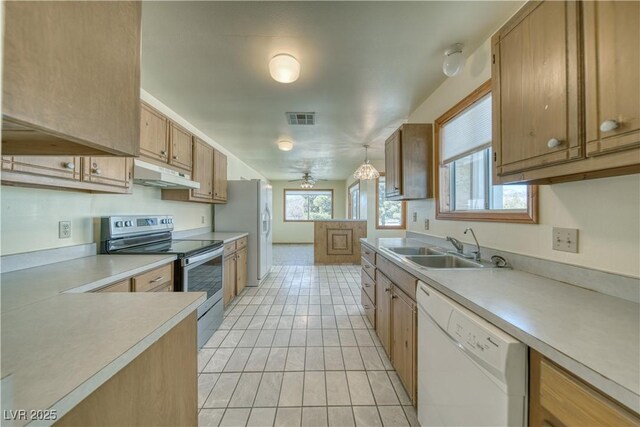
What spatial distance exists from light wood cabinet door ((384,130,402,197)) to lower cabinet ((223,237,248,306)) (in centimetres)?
218

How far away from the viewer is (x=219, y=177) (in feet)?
12.5

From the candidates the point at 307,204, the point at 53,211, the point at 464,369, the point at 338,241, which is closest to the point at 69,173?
the point at 53,211

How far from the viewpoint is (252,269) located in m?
4.12

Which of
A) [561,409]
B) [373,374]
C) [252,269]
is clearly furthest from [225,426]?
[252,269]

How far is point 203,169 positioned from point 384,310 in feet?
9.15

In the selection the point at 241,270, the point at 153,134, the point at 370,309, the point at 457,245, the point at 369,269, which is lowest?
the point at 370,309

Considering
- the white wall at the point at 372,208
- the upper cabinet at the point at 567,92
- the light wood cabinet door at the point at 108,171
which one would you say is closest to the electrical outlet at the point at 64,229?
the light wood cabinet door at the point at 108,171

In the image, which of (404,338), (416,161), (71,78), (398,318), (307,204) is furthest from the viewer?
(307,204)

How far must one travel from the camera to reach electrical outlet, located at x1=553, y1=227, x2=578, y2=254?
118 cm

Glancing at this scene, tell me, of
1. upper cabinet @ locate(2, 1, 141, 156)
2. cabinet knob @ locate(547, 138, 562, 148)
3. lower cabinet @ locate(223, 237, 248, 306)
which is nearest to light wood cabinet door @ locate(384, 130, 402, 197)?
cabinet knob @ locate(547, 138, 562, 148)

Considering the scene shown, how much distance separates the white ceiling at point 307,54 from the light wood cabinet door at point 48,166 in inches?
39.0

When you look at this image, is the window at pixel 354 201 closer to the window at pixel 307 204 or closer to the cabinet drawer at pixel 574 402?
the window at pixel 307 204

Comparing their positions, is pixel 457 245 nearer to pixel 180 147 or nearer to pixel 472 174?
pixel 472 174

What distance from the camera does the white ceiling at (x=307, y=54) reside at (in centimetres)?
151
